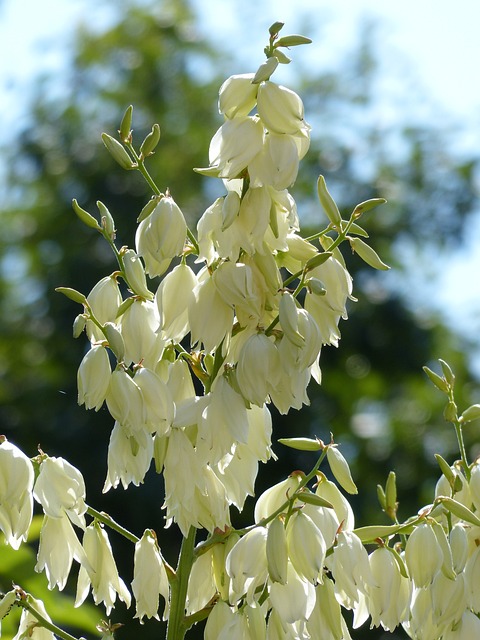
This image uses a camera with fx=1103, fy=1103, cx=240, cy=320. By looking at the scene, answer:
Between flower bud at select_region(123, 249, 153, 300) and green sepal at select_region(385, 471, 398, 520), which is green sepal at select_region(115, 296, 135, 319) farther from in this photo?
green sepal at select_region(385, 471, 398, 520)

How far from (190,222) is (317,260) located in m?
3.54

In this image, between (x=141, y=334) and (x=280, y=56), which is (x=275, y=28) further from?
(x=141, y=334)

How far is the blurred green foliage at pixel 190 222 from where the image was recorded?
4090mm

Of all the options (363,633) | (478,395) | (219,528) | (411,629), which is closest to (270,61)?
(219,528)

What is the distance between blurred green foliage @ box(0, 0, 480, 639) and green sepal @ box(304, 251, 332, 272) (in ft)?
7.95

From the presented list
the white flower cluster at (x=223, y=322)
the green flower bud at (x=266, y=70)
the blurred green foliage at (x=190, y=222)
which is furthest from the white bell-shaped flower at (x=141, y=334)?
the blurred green foliage at (x=190, y=222)

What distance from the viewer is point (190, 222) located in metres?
4.38

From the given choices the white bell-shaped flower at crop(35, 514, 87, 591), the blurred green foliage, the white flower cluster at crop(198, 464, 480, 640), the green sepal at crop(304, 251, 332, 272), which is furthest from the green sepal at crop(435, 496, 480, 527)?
the blurred green foliage

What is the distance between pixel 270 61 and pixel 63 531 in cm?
43

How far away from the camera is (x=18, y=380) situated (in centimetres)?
460

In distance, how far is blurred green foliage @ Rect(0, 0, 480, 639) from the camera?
161 inches

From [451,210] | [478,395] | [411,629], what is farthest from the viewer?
[451,210]

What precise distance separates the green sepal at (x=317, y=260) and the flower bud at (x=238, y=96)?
0.14m

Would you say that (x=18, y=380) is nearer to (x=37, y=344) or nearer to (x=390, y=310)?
(x=37, y=344)
